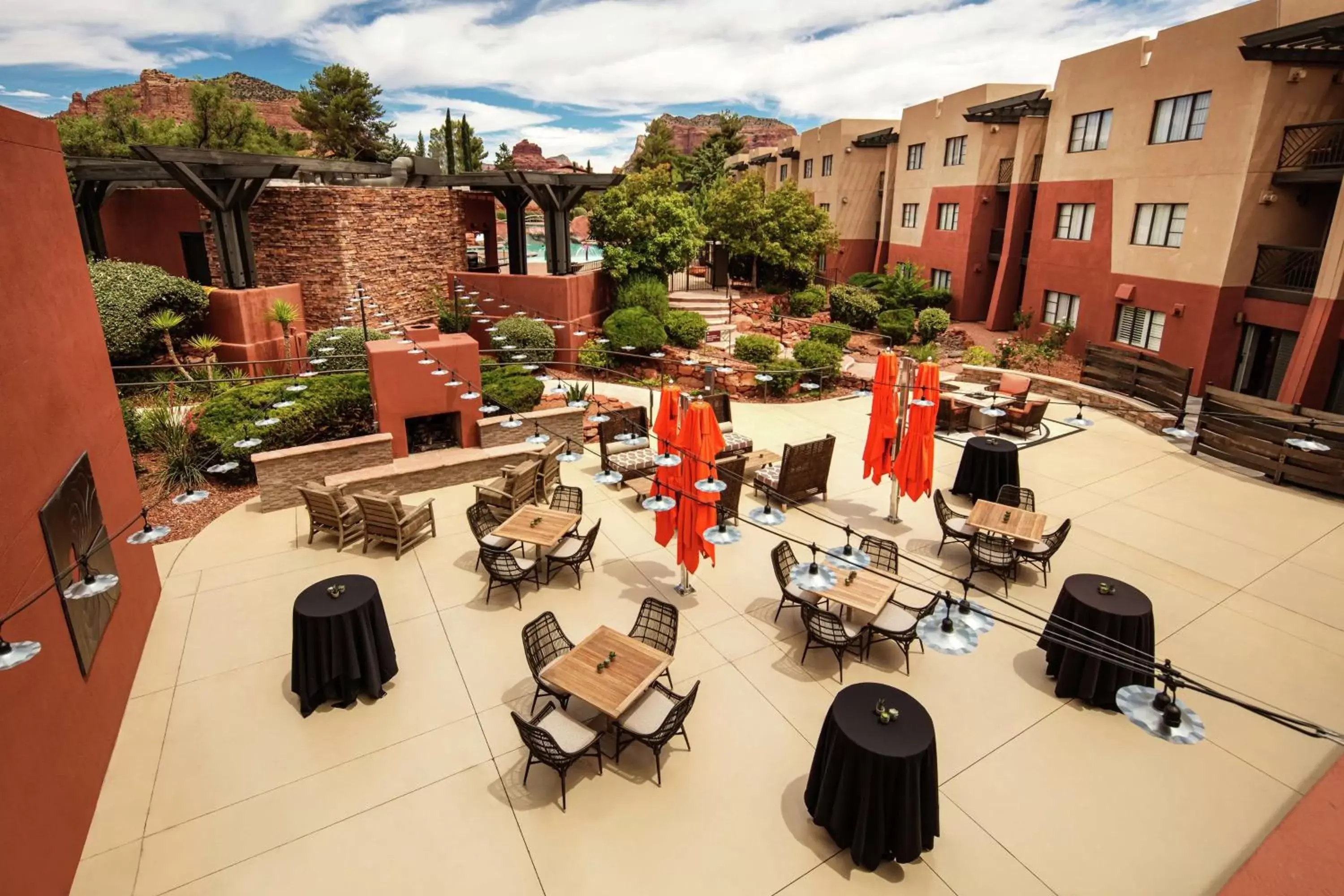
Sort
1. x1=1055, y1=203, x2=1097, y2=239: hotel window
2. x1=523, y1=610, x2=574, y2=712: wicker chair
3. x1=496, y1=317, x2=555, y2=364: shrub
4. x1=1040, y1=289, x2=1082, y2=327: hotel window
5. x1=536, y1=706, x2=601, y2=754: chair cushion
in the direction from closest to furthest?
x1=536, y1=706, x2=601, y2=754: chair cushion
x1=523, y1=610, x2=574, y2=712: wicker chair
x1=496, y1=317, x2=555, y2=364: shrub
x1=1055, y1=203, x2=1097, y2=239: hotel window
x1=1040, y1=289, x2=1082, y2=327: hotel window

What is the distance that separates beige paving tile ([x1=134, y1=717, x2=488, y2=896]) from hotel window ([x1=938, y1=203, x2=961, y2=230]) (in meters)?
31.4

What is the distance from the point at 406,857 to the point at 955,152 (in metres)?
34.2

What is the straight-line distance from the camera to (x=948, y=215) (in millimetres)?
31812

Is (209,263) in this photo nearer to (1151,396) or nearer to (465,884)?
(465,884)

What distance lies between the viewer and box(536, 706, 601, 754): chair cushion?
6.54 meters

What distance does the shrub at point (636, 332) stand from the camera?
22609 millimetres

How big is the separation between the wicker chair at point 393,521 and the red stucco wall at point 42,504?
301 cm

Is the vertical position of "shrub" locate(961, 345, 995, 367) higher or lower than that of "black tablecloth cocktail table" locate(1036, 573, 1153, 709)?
higher

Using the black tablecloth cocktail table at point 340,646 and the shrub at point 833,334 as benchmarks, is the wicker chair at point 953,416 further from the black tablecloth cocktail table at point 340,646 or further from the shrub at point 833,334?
the black tablecloth cocktail table at point 340,646

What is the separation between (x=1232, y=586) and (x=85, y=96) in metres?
135

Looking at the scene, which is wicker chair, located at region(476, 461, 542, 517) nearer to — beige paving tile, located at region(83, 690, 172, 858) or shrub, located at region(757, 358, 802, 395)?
beige paving tile, located at region(83, 690, 172, 858)

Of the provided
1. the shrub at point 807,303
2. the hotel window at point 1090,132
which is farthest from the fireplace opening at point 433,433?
the hotel window at point 1090,132

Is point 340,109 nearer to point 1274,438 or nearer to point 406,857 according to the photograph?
point 406,857

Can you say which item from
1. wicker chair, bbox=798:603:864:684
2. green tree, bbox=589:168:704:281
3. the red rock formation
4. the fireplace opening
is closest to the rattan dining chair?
wicker chair, bbox=798:603:864:684
